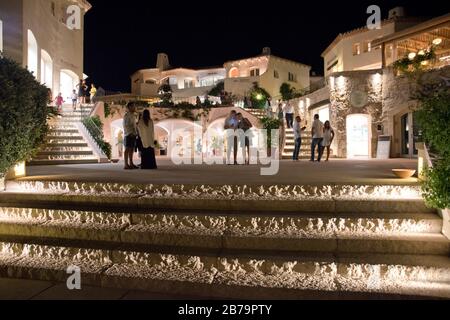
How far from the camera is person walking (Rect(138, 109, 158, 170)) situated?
8.91 m

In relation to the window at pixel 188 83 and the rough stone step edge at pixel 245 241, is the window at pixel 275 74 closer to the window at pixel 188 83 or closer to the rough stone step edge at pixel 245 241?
the window at pixel 188 83

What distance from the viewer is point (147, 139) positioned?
9055mm

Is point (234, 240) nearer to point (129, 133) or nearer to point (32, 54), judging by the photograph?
point (129, 133)

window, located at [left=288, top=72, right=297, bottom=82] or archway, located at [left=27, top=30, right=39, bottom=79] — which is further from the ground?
window, located at [left=288, top=72, right=297, bottom=82]

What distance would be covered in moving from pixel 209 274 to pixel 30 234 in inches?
103

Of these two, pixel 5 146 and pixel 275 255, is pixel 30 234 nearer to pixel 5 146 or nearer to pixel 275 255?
pixel 5 146

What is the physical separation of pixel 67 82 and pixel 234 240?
999 inches

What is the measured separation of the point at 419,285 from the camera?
11.2 ft

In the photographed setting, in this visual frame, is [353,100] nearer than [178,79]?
Yes

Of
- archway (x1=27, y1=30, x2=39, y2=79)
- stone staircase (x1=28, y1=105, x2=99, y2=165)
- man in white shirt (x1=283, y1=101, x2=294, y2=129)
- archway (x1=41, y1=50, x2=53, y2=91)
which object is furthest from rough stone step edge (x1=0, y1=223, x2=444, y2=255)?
archway (x1=41, y1=50, x2=53, y2=91)

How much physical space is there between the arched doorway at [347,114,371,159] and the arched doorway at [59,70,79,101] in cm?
1886

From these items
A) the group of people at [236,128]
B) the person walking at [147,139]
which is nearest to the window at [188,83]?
the group of people at [236,128]

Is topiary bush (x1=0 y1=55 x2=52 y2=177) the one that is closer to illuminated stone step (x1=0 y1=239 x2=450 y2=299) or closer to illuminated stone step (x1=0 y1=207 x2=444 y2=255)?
illuminated stone step (x1=0 y1=207 x2=444 y2=255)

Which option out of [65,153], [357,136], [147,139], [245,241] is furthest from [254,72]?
[245,241]
